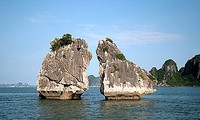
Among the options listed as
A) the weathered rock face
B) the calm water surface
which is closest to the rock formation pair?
the weathered rock face

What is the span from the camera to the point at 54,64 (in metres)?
61.7

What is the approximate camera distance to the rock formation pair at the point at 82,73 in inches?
2245

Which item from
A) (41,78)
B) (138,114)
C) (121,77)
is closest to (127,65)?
(121,77)

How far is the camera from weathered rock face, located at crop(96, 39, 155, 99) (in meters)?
56.5

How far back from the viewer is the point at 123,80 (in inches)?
2242

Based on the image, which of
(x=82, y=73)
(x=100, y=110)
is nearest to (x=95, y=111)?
(x=100, y=110)

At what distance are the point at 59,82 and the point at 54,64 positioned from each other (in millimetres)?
4128

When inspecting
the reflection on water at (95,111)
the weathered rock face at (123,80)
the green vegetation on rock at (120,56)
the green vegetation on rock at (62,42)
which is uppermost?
the green vegetation on rock at (62,42)

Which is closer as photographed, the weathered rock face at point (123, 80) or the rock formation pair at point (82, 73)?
the weathered rock face at point (123, 80)

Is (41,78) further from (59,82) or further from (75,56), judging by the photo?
(75,56)

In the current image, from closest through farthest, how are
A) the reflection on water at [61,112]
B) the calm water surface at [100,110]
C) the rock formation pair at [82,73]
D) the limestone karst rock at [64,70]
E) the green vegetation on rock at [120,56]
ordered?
the reflection on water at [61,112] < the calm water surface at [100,110] < the rock formation pair at [82,73] < the limestone karst rock at [64,70] < the green vegetation on rock at [120,56]

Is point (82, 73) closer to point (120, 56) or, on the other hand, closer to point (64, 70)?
point (64, 70)

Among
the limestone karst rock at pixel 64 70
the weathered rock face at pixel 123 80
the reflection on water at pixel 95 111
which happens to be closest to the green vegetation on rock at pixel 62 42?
the limestone karst rock at pixel 64 70

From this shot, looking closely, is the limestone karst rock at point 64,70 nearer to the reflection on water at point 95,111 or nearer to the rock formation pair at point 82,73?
the rock formation pair at point 82,73
